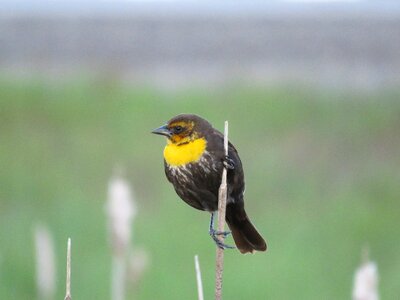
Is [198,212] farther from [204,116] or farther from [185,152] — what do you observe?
[185,152]

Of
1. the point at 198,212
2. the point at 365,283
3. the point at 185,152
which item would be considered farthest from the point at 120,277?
the point at 198,212

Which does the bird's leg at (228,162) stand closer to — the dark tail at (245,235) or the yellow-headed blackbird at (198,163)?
the yellow-headed blackbird at (198,163)

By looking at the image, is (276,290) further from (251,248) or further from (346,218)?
(251,248)

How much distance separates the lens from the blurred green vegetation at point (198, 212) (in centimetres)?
670

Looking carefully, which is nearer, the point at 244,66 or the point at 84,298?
the point at 84,298

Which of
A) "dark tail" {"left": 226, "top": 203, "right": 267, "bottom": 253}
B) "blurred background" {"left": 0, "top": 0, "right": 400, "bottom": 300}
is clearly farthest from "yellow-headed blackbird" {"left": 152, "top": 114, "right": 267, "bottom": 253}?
"blurred background" {"left": 0, "top": 0, "right": 400, "bottom": 300}

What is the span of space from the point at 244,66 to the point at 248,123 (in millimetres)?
2718

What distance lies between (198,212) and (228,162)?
4565 mm

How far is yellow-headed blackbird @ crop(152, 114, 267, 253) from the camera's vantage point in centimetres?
346

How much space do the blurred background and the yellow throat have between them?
1.17 ft

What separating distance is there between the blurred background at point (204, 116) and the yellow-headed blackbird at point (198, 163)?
0.38 meters

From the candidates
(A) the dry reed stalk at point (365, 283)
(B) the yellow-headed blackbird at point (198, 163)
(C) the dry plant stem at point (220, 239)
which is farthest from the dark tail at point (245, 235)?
(C) the dry plant stem at point (220, 239)

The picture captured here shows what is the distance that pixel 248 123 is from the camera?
32.5ft

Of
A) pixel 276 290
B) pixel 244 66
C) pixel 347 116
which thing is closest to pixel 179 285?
pixel 276 290
